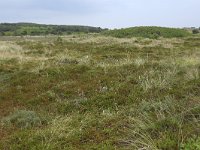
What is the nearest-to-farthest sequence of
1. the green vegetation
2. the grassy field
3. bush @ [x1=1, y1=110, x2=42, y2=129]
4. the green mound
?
the grassy field < bush @ [x1=1, y1=110, x2=42, y2=129] < the green mound < the green vegetation

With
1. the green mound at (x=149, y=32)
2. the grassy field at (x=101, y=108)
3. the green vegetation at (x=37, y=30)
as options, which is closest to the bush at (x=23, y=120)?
the grassy field at (x=101, y=108)

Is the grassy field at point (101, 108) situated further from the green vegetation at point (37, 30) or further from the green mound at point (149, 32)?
the green vegetation at point (37, 30)

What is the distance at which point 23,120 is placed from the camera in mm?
8008

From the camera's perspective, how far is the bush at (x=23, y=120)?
793 centimetres

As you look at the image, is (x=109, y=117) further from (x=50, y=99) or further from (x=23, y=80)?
(x=23, y=80)

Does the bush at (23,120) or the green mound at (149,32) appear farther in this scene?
the green mound at (149,32)

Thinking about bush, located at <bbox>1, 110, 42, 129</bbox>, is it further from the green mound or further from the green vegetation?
the green vegetation

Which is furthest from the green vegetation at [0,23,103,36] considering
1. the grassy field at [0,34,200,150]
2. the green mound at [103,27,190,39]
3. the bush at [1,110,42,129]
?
the bush at [1,110,42,129]

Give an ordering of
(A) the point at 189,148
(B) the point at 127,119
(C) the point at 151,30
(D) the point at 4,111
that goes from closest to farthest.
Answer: (A) the point at 189,148 < (B) the point at 127,119 < (D) the point at 4,111 < (C) the point at 151,30

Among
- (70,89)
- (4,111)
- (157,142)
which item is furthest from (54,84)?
(157,142)

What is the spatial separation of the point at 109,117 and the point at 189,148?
272cm

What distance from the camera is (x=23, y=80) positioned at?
1270cm

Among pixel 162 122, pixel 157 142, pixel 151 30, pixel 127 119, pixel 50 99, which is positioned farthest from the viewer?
pixel 151 30

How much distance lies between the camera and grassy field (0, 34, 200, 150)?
252 inches
